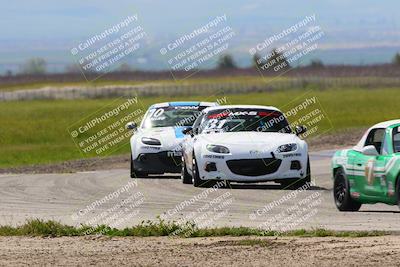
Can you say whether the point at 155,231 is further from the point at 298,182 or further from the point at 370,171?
the point at 298,182

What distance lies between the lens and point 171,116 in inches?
1056

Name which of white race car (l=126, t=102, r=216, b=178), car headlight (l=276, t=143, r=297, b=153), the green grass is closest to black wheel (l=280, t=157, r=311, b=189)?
car headlight (l=276, t=143, r=297, b=153)

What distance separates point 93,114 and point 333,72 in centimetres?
9937

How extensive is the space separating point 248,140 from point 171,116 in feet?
15.8

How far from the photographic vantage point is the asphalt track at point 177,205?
55.0 feet

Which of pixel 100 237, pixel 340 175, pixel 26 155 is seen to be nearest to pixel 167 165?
pixel 340 175

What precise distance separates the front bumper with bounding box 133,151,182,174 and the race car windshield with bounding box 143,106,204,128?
1015 millimetres

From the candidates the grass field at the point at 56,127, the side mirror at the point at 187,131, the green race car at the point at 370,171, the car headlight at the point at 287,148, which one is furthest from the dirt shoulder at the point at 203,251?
the grass field at the point at 56,127

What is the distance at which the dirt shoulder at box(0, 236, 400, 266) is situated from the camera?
→ 12.5 m

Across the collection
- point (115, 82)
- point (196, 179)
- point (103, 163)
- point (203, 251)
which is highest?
point (203, 251)

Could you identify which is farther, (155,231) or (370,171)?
(370,171)

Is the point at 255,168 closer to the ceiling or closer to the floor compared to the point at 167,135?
closer to the floor

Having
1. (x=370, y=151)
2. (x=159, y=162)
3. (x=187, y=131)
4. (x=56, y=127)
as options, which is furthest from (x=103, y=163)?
(x=56, y=127)

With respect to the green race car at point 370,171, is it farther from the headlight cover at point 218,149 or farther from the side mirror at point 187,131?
the side mirror at point 187,131
